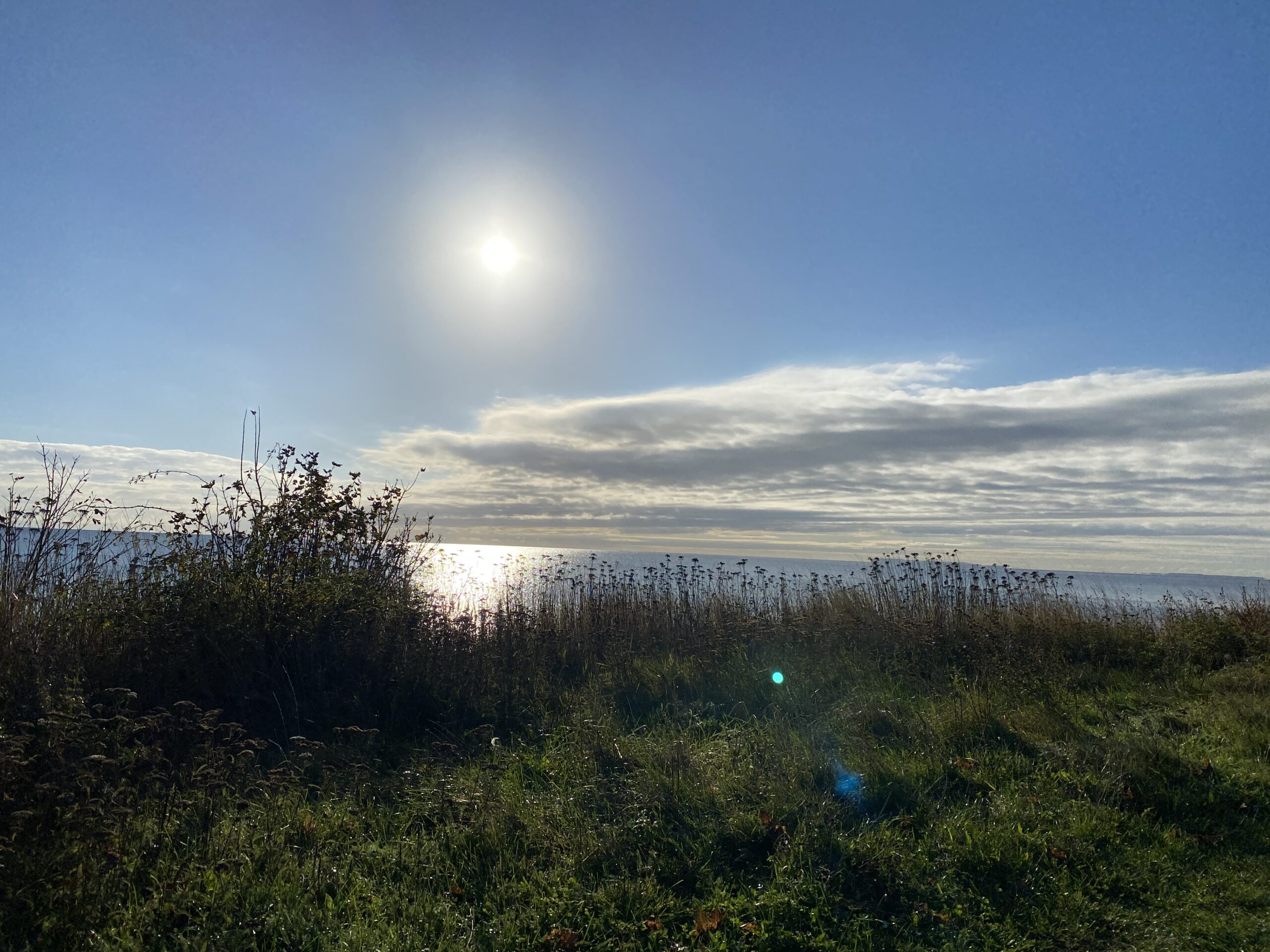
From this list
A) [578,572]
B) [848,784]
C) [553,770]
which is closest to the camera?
[848,784]

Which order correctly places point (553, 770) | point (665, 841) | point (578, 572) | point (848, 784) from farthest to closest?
point (578, 572) → point (553, 770) → point (848, 784) → point (665, 841)

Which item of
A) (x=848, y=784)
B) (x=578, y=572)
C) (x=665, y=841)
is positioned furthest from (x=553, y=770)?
(x=578, y=572)

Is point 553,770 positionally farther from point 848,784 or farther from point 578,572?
point 578,572

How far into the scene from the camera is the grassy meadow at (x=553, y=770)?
379 centimetres

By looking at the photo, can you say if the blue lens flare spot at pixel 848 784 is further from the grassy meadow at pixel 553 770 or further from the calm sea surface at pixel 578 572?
the calm sea surface at pixel 578 572

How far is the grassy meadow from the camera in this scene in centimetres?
379

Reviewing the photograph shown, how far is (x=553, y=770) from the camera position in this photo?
575 cm

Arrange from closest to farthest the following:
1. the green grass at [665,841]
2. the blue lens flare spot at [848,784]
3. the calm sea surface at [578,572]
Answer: the green grass at [665,841] → the blue lens flare spot at [848,784] → the calm sea surface at [578,572]

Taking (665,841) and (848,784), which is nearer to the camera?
(665,841)

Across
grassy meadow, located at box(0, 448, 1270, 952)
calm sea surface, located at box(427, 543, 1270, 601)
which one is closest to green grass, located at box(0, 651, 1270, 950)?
grassy meadow, located at box(0, 448, 1270, 952)

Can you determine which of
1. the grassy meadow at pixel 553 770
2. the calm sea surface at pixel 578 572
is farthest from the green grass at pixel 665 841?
the calm sea surface at pixel 578 572

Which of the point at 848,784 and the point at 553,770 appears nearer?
the point at 848,784

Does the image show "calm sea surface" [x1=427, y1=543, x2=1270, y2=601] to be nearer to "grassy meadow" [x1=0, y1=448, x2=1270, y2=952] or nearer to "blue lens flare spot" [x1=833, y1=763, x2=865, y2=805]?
"grassy meadow" [x1=0, y1=448, x2=1270, y2=952]

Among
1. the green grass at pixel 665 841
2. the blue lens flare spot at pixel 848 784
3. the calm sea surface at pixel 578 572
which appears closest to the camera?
the green grass at pixel 665 841
